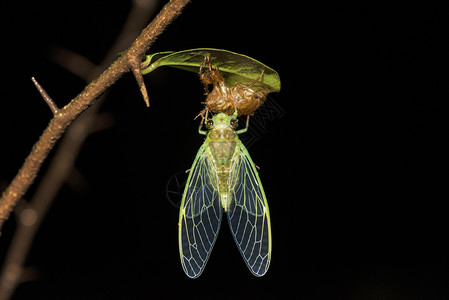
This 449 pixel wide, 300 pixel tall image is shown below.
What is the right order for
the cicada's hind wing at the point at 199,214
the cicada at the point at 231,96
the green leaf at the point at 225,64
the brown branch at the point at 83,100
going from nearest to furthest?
the brown branch at the point at 83,100 → the green leaf at the point at 225,64 → the cicada at the point at 231,96 → the cicada's hind wing at the point at 199,214

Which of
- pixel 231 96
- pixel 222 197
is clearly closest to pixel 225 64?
pixel 231 96

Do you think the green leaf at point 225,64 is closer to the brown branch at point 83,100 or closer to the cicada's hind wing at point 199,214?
the brown branch at point 83,100

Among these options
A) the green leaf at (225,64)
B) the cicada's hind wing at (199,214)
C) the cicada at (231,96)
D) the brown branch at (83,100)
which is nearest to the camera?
the brown branch at (83,100)

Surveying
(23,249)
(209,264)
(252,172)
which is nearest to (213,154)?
(252,172)

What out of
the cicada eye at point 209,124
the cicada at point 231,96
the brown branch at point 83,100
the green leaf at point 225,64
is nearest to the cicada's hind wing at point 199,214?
the cicada eye at point 209,124

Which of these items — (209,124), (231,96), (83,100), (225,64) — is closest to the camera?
(83,100)

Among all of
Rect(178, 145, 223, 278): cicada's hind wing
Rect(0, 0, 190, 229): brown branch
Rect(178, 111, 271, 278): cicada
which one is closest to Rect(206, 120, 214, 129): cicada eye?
Rect(178, 111, 271, 278): cicada

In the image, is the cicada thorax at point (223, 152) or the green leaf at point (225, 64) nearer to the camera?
the green leaf at point (225, 64)

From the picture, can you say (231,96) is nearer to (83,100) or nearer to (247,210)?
(247,210)
